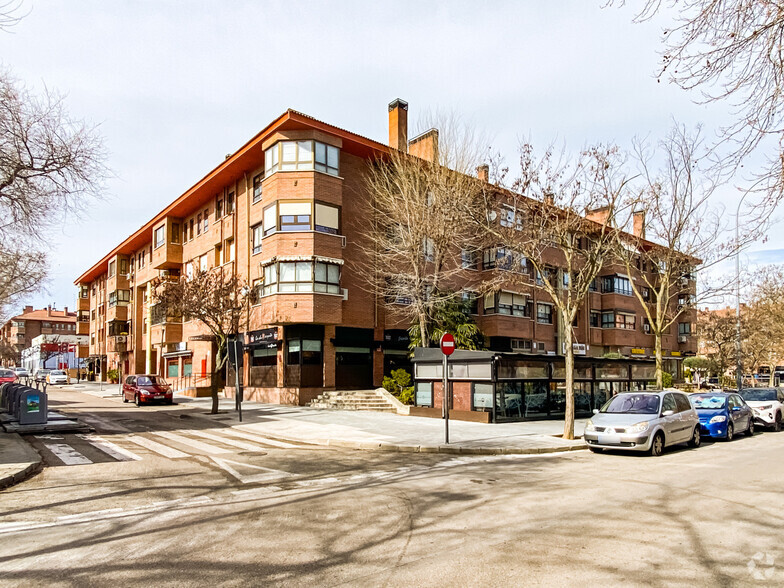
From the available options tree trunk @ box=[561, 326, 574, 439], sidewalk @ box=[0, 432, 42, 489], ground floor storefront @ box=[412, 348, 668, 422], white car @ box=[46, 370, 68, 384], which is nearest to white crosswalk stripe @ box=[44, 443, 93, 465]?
sidewalk @ box=[0, 432, 42, 489]

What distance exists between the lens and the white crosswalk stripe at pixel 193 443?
1357 centimetres

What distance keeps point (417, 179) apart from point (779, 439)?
16.5 metres

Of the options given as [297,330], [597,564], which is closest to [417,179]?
[297,330]

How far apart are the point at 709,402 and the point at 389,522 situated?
14797mm

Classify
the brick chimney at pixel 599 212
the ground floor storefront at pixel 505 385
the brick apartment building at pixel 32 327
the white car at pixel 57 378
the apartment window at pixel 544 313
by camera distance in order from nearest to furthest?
the brick chimney at pixel 599 212 < the ground floor storefront at pixel 505 385 < the apartment window at pixel 544 313 < the white car at pixel 57 378 < the brick apartment building at pixel 32 327

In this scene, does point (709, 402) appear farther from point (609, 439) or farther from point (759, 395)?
point (759, 395)

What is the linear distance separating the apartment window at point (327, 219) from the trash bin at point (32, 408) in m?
14.6

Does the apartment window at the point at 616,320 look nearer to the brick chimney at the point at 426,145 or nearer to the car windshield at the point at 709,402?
the brick chimney at the point at 426,145

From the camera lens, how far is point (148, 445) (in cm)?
1452

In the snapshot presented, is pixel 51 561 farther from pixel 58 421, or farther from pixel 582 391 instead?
pixel 582 391

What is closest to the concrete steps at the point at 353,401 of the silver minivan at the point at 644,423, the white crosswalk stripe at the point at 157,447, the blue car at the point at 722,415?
the white crosswalk stripe at the point at 157,447

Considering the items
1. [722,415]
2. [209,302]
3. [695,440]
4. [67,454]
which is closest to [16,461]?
[67,454]

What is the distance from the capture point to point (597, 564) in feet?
17.8

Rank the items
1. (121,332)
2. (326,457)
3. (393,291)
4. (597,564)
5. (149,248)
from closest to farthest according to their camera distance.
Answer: (597,564)
(326,457)
(393,291)
(149,248)
(121,332)
